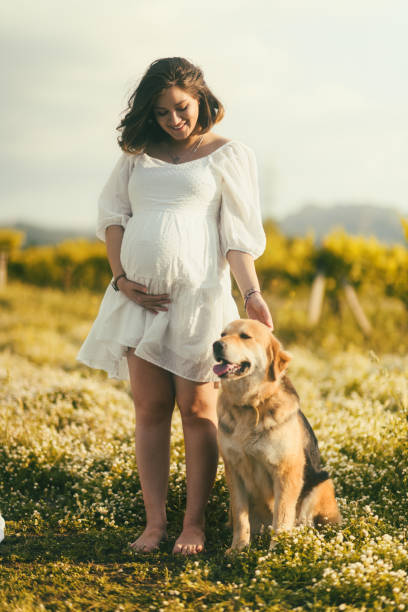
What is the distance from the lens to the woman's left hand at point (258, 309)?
11.2ft

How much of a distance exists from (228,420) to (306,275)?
10539 millimetres

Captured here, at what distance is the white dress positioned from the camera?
3.50 m

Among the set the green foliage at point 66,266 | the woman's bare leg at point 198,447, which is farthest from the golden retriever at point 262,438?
the green foliage at point 66,266

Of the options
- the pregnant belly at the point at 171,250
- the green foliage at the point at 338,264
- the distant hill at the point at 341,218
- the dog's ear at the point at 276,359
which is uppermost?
the pregnant belly at the point at 171,250

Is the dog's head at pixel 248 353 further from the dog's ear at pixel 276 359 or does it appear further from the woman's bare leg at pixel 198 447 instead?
the woman's bare leg at pixel 198 447

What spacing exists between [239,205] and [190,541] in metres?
1.97

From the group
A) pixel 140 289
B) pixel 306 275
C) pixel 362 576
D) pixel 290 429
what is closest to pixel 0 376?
pixel 140 289

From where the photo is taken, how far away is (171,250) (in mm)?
3463

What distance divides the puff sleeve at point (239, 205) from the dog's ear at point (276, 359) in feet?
1.99

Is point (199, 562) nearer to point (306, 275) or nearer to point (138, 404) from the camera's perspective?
point (138, 404)

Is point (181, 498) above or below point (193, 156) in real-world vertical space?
below

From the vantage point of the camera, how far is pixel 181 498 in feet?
13.9

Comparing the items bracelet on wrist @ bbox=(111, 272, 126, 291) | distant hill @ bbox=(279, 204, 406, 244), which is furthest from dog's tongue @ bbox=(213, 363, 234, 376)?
distant hill @ bbox=(279, 204, 406, 244)

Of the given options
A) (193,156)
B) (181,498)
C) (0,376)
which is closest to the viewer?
(193,156)
